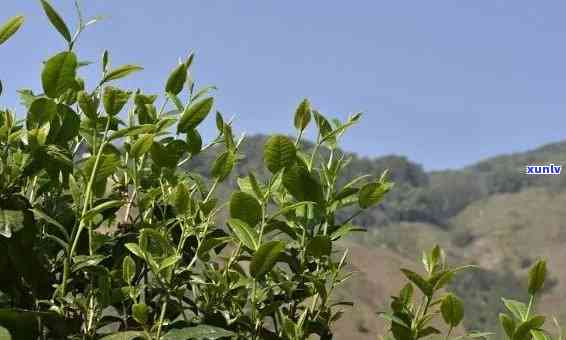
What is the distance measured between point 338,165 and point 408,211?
59.9 m

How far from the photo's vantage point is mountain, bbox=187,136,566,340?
129 feet

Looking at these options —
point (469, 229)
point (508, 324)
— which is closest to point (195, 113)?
point (508, 324)

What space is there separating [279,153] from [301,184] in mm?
53

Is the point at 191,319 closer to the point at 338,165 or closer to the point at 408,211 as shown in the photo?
the point at 338,165

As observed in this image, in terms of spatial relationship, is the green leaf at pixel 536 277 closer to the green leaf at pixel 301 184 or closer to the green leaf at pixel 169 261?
the green leaf at pixel 301 184

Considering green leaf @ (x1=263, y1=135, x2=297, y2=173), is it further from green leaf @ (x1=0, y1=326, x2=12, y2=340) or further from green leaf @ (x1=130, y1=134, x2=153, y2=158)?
green leaf @ (x1=0, y1=326, x2=12, y2=340)

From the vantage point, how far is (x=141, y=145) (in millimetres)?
1155

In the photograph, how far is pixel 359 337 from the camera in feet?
76.0

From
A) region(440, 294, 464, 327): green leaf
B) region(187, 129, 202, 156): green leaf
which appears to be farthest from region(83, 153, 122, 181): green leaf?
region(440, 294, 464, 327): green leaf

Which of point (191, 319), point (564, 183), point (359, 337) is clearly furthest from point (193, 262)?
point (564, 183)

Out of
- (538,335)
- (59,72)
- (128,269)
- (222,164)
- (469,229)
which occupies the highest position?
(59,72)

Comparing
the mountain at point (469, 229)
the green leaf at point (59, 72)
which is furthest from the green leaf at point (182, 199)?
the mountain at point (469, 229)

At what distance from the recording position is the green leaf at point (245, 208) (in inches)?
45.1

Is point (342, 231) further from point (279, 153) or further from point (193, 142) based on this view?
point (193, 142)
